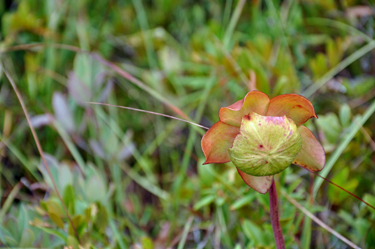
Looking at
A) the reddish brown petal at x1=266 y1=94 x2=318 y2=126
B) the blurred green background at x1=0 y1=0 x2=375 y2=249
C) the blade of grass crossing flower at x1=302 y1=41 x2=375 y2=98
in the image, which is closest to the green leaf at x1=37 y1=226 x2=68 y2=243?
the blurred green background at x1=0 y1=0 x2=375 y2=249

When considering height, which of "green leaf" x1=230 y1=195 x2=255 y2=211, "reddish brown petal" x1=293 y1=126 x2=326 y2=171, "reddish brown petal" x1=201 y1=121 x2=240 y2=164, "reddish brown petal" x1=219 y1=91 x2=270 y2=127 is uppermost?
"reddish brown petal" x1=219 y1=91 x2=270 y2=127

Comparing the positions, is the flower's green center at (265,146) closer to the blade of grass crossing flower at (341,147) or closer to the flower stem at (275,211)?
the flower stem at (275,211)

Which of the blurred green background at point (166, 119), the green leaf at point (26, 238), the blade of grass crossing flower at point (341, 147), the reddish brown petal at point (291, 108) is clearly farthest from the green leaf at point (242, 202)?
the green leaf at point (26, 238)

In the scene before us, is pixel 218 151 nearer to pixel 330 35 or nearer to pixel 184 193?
pixel 184 193

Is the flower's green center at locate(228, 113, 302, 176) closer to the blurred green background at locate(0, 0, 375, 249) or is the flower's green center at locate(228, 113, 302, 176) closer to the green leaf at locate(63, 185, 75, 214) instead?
the blurred green background at locate(0, 0, 375, 249)

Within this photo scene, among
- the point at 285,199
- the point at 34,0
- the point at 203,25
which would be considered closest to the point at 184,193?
the point at 285,199

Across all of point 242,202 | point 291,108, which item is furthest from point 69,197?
point 291,108
